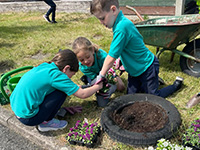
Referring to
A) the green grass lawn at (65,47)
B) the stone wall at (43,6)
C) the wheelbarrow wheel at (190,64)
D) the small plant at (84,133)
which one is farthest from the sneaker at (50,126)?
the stone wall at (43,6)

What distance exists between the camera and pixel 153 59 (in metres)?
3.01

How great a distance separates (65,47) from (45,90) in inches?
125

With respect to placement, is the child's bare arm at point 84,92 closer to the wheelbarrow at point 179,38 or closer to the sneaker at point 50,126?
the sneaker at point 50,126

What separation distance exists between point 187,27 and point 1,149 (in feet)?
9.70

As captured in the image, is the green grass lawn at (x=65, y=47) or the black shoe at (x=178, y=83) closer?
the green grass lawn at (x=65, y=47)

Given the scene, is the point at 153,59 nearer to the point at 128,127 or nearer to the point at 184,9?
the point at 128,127

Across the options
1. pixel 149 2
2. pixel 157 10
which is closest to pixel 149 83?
pixel 157 10

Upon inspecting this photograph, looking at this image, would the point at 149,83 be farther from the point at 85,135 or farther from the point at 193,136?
the point at 85,135

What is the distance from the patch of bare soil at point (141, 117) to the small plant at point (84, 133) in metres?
0.27

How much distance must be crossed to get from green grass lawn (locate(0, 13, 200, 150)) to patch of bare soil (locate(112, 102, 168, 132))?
209 mm

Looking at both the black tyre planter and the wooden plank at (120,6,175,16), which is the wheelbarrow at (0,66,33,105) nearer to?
the black tyre planter

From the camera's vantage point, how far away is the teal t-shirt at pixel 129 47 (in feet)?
8.39

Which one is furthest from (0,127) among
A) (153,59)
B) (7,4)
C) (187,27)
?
(7,4)

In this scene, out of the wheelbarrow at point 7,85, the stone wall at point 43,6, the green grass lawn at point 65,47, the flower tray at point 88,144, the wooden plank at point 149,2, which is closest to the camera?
the flower tray at point 88,144
